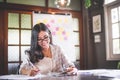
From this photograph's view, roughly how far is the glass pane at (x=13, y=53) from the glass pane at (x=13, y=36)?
0.12 meters

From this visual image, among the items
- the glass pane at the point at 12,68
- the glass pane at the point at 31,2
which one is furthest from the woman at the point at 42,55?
the glass pane at the point at 31,2

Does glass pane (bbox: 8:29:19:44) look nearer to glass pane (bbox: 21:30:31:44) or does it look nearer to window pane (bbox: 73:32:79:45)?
glass pane (bbox: 21:30:31:44)

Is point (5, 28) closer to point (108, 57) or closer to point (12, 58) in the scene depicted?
point (12, 58)

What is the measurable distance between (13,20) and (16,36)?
34cm

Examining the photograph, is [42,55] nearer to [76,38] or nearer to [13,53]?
[13,53]

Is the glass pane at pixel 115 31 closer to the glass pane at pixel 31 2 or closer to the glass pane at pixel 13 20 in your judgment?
the glass pane at pixel 31 2

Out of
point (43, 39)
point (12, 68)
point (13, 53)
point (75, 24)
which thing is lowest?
point (12, 68)

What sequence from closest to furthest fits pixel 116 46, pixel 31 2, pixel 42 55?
1. pixel 42 55
2. pixel 116 46
3. pixel 31 2

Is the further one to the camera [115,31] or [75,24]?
[75,24]

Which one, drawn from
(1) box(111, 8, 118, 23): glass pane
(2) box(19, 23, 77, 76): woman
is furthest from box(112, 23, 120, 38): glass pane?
(2) box(19, 23, 77, 76): woman

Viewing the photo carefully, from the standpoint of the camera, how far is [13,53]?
476 centimetres

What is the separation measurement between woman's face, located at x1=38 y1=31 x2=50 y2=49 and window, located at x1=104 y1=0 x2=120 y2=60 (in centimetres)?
258

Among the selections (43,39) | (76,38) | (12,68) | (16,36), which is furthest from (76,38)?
(43,39)

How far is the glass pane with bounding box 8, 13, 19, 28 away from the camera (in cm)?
477
